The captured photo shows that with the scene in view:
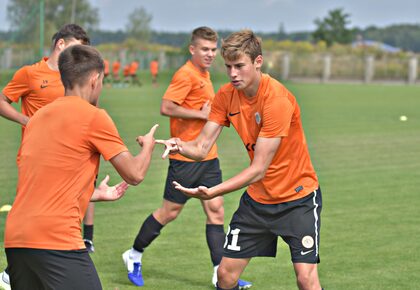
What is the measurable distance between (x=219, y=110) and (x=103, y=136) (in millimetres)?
1862

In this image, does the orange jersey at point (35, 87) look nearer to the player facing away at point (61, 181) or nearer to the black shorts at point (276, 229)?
the black shorts at point (276, 229)

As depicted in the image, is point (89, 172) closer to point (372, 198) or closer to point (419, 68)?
point (372, 198)

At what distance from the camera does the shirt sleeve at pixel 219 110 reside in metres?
6.62

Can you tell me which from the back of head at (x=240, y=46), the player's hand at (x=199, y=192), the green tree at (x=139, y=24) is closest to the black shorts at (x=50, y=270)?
the player's hand at (x=199, y=192)

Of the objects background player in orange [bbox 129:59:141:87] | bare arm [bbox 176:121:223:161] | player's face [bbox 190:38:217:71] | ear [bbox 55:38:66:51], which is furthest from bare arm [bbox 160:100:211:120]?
background player in orange [bbox 129:59:141:87]

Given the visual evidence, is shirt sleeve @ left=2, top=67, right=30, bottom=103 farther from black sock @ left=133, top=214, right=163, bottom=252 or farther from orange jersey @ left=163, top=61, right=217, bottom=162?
black sock @ left=133, top=214, right=163, bottom=252

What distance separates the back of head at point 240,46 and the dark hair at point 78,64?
1350mm

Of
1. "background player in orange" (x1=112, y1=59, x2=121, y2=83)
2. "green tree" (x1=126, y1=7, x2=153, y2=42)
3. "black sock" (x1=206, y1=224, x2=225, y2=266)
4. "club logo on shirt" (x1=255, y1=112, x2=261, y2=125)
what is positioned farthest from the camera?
"green tree" (x1=126, y1=7, x2=153, y2=42)

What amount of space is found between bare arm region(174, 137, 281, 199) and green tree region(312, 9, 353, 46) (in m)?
124

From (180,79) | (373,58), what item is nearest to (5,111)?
(180,79)

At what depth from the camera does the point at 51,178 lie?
487 cm

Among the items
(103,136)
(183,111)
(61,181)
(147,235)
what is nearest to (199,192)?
(103,136)

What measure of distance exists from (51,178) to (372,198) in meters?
8.30

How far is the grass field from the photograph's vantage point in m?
8.45
